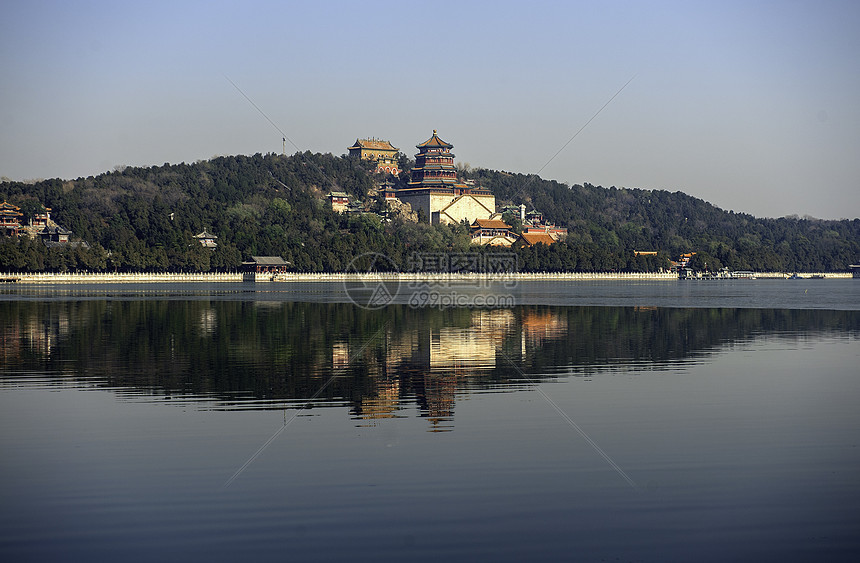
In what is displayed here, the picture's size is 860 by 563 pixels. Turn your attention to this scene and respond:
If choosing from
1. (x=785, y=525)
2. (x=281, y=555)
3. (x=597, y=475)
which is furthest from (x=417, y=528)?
(x=785, y=525)

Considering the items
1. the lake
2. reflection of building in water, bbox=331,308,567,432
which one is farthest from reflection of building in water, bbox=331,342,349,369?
the lake

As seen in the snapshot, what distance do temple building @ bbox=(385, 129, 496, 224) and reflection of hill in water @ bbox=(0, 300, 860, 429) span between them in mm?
121178

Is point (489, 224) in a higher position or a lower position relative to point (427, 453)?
higher

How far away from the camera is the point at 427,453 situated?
43.1ft

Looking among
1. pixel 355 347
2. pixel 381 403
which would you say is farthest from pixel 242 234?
pixel 381 403

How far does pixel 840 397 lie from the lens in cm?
1848

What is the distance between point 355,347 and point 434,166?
15141 centimetres

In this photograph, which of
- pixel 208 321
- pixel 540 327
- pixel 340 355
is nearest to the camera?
pixel 340 355

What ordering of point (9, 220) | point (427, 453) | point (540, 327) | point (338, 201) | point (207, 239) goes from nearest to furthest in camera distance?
point (427, 453), point (540, 327), point (207, 239), point (9, 220), point (338, 201)

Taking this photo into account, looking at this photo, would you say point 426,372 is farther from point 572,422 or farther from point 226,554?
point 226,554

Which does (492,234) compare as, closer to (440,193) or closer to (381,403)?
(440,193)

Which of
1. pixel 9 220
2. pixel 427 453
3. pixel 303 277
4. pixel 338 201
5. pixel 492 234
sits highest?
pixel 338 201

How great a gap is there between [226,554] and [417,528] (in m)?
1.99

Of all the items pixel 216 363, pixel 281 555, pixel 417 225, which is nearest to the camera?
pixel 281 555
